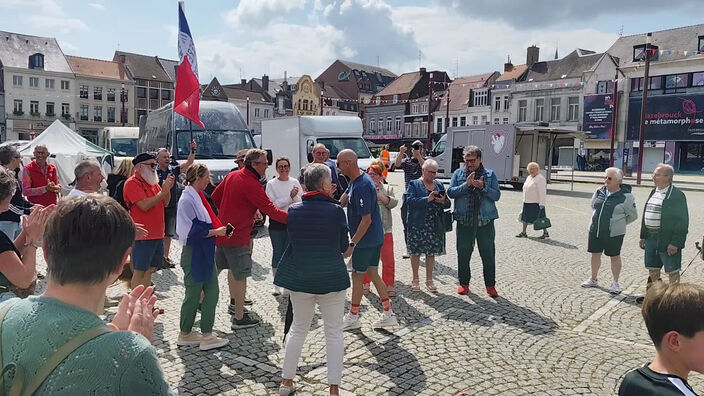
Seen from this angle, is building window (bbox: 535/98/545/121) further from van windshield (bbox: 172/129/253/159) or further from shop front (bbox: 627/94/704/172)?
van windshield (bbox: 172/129/253/159)

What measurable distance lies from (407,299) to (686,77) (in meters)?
44.9

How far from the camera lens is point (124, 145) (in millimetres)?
25766

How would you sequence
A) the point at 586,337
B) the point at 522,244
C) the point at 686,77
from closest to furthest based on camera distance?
the point at 586,337 < the point at 522,244 < the point at 686,77

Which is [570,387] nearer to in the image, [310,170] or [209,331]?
[310,170]

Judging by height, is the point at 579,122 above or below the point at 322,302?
above

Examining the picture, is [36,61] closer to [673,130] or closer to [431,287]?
[673,130]

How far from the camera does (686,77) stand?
42.1 m

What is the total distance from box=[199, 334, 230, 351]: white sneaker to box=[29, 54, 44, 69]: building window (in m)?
68.7

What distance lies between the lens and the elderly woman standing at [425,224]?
23.5 ft

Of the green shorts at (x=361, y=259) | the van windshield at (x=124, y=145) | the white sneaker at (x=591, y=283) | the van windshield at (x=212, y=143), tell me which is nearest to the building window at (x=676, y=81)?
the van windshield at (x=124, y=145)

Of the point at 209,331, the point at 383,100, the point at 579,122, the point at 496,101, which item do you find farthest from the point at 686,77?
the point at 209,331

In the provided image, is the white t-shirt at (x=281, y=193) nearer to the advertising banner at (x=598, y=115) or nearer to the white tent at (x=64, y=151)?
the white tent at (x=64, y=151)

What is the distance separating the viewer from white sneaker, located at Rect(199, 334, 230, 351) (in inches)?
197

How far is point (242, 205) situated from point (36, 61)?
68744 millimetres
